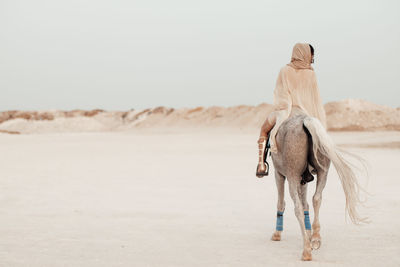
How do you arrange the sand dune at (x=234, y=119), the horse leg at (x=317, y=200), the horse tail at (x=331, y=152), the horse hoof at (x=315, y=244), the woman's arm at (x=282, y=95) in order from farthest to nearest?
the sand dune at (x=234, y=119) → the woman's arm at (x=282, y=95) → the horse hoof at (x=315, y=244) → the horse leg at (x=317, y=200) → the horse tail at (x=331, y=152)

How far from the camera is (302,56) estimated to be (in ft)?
18.6

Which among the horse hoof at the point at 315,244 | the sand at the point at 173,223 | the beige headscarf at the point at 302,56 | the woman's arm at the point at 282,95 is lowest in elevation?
the sand at the point at 173,223

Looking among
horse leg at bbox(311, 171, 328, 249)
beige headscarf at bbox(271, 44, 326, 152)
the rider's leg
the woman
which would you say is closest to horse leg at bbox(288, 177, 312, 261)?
horse leg at bbox(311, 171, 328, 249)

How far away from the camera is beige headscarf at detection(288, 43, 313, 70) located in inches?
223

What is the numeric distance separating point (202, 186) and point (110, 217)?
423cm

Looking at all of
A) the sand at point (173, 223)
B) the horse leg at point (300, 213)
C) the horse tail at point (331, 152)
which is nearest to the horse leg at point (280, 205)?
the sand at point (173, 223)

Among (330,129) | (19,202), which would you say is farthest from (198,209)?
(330,129)

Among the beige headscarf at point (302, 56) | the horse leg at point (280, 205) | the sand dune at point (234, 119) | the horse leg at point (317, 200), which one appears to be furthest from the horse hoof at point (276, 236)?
the sand dune at point (234, 119)

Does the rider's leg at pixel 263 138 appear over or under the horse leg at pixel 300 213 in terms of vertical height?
Result: over

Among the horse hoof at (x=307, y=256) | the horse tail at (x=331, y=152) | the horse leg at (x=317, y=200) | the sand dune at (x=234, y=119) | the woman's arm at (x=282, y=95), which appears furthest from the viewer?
the sand dune at (x=234, y=119)

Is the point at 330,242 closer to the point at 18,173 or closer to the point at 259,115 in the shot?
the point at 18,173

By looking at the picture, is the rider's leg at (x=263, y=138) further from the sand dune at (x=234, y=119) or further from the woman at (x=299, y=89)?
the sand dune at (x=234, y=119)

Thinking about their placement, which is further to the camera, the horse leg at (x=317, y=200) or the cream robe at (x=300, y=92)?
the cream robe at (x=300, y=92)

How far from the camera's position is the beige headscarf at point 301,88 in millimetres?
5637
